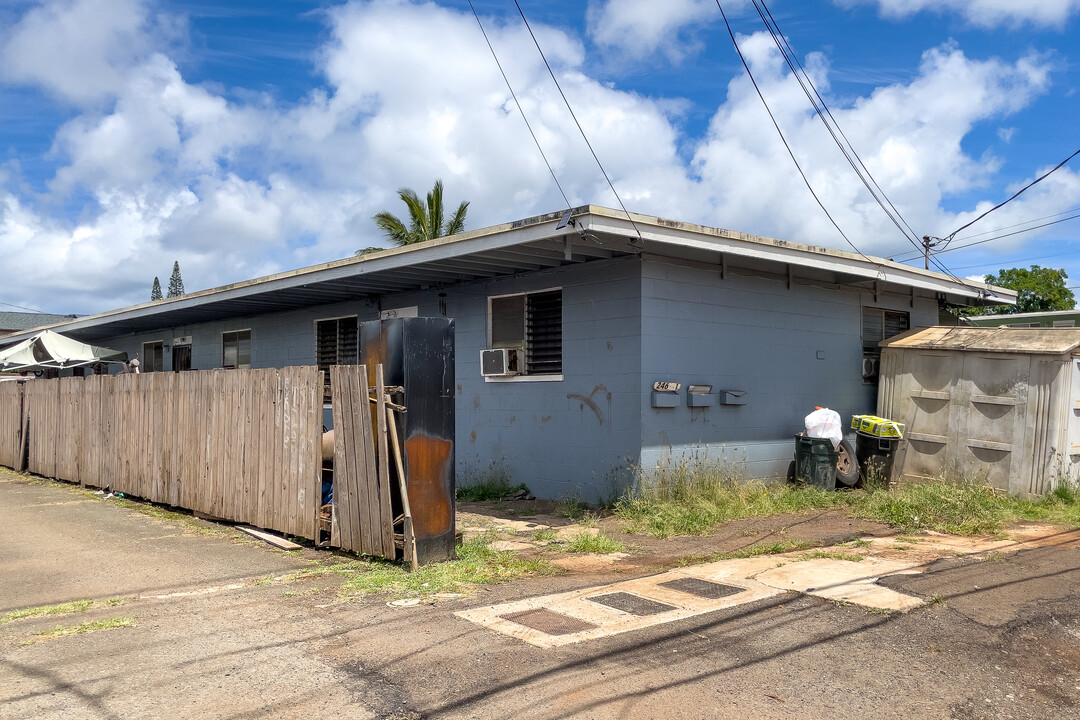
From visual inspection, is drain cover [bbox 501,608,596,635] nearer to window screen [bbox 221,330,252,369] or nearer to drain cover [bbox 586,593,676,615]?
drain cover [bbox 586,593,676,615]

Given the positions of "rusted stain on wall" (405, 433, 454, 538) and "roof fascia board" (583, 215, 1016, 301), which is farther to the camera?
"roof fascia board" (583, 215, 1016, 301)

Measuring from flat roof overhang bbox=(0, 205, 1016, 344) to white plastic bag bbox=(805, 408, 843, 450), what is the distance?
1876mm

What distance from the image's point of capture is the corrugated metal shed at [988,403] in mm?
9734

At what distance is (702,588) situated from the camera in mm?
6082

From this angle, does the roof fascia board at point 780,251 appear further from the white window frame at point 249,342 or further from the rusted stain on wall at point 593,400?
the white window frame at point 249,342

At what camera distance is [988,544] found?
25.0ft

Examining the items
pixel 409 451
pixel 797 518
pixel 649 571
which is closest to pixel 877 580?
pixel 649 571

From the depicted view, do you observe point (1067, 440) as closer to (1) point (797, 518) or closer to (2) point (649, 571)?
(1) point (797, 518)

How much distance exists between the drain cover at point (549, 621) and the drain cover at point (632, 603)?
0.42 meters

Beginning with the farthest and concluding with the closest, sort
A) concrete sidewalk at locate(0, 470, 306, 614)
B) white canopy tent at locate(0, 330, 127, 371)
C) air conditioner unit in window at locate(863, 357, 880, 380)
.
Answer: white canopy tent at locate(0, 330, 127, 371) → air conditioner unit in window at locate(863, 357, 880, 380) → concrete sidewalk at locate(0, 470, 306, 614)

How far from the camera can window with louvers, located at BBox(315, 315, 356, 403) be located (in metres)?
14.0

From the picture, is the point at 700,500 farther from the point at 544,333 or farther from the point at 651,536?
the point at 544,333

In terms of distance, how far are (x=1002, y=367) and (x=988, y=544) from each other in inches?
135

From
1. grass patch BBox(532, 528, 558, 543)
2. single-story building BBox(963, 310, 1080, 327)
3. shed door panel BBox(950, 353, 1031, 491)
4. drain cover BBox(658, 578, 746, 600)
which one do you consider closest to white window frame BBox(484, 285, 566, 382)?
Result: grass patch BBox(532, 528, 558, 543)
